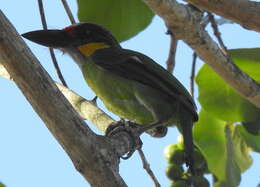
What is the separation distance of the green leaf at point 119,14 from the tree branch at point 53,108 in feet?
3.46

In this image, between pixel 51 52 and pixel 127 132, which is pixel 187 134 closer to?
pixel 127 132

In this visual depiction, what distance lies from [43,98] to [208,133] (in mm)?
1460

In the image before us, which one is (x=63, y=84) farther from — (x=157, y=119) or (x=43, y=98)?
(x=43, y=98)

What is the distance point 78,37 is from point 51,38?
0.78 feet

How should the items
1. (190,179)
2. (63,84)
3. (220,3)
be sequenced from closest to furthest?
(220,3) → (190,179) → (63,84)

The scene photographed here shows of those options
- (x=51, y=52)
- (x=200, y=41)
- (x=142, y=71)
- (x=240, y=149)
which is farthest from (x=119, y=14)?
(x=240, y=149)

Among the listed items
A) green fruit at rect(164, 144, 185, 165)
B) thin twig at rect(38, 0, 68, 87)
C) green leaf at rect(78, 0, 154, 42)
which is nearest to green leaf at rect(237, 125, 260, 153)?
green fruit at rect(164, 144, 185, 165)

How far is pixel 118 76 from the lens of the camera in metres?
3.12

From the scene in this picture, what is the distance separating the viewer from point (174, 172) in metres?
3.12

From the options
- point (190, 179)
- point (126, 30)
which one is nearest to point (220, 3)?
point (126, 30)

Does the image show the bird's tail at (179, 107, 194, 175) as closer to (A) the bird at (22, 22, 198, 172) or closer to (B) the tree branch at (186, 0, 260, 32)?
(A) the bird at (22, 22, 198, 172)

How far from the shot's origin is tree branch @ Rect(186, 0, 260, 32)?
2430mm

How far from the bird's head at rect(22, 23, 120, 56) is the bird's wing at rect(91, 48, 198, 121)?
14 cm

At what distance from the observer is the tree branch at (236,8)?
2.43m
